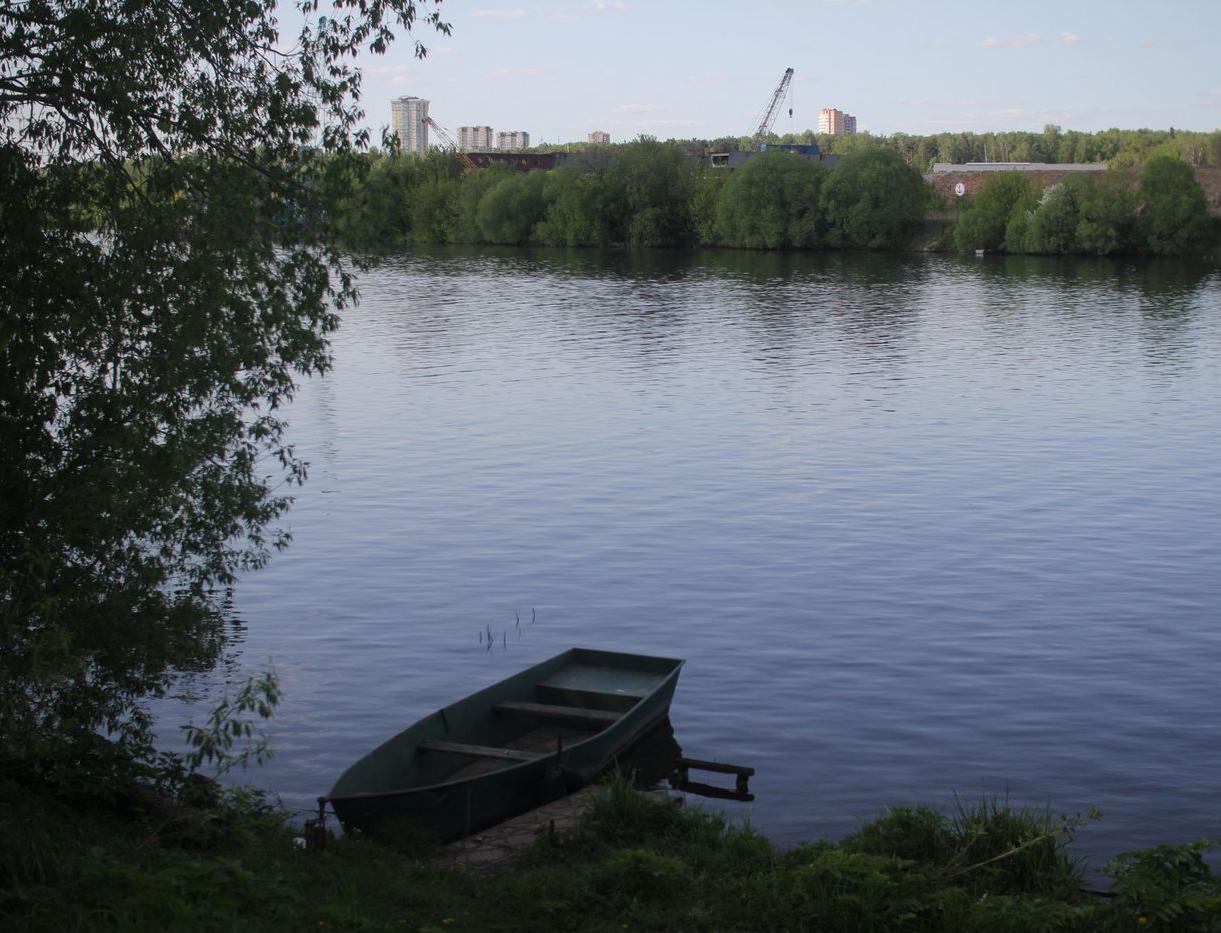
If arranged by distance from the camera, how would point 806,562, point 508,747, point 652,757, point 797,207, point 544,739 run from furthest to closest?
1. point 797,207
2. point 806,562
3. point 652,757
4. point 544,739
5. point 508,747

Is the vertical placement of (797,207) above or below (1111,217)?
above

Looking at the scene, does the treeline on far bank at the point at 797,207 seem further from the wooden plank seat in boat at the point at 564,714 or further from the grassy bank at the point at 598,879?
the grassy bank at the point at 598,879

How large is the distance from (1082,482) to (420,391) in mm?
22822

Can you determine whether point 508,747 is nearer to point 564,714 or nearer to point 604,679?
point 564,714

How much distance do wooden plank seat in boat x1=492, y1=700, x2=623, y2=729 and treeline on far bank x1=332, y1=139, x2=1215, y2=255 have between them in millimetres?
95461

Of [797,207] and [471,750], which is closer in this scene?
[471,750]

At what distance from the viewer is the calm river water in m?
17.0

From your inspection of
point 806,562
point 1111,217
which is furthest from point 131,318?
point 1111,217

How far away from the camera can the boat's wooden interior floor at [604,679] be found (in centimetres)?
1692

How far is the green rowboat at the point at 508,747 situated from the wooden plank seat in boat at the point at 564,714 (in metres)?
0.01

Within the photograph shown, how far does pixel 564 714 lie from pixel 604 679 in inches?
61.2

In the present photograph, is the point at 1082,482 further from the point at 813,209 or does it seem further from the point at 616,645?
the point at 813,209

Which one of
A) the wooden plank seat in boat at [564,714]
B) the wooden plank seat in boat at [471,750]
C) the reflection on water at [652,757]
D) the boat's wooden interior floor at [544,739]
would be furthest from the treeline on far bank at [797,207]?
the wooden plank seat in boat at [471,750]

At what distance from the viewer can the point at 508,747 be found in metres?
15.8
